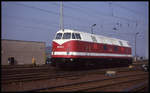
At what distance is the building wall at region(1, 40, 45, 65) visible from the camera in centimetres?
3145

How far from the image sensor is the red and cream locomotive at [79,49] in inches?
703

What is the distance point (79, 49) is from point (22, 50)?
17.6m

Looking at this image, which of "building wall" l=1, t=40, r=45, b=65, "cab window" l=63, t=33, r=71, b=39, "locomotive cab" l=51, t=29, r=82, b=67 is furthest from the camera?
"building wall" l=1, t=40, r=45, b=65

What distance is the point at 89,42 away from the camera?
2008cm

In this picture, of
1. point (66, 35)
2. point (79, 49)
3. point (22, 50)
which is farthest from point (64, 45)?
point (22, 50)

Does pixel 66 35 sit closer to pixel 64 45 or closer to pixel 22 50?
pixel 64 45

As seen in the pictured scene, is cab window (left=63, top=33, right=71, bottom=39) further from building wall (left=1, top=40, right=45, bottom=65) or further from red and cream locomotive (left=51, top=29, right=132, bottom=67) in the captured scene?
building wall (left=1, top=40, right=45, bottom=65)

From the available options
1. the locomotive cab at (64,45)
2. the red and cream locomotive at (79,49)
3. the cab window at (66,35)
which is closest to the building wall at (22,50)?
the red and cream locomotive at (79,49)

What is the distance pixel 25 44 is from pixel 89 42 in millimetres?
17009

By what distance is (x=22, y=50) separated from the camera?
3347 cm

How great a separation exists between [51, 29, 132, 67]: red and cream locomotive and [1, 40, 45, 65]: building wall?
50.0 ft

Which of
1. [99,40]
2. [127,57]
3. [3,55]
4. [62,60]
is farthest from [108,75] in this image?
[3,55]

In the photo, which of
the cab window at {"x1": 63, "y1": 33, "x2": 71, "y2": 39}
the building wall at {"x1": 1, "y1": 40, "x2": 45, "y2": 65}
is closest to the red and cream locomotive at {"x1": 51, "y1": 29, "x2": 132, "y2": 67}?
the cab window at {"x1": 63, "y1": 33, "x2": 71, "y2": 39}

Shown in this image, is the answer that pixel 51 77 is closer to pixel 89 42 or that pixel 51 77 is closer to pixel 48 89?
pixel 48 89
